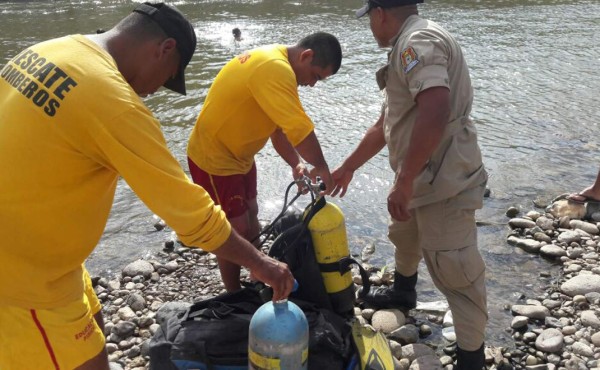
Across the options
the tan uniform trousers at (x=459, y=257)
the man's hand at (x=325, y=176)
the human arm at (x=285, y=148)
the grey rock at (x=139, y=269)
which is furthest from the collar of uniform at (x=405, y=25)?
the grey rock at (x=139, y=269)

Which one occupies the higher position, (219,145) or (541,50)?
(219,145)

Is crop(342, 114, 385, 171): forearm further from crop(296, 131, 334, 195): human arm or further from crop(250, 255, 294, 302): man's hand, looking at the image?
crop(250, 255, 294, 302): man's hand

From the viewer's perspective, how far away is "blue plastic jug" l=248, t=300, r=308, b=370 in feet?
8.87

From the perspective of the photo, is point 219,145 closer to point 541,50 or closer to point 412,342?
point 412,342

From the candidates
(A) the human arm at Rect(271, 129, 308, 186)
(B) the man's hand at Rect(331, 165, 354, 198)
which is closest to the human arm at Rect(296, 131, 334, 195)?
(B) the man's hand at Rect(331, 165, 354, 198)

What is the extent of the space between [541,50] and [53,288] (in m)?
12.9

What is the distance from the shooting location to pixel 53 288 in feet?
8.38

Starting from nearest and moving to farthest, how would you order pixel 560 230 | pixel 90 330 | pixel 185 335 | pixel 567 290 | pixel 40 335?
pixel 40 335 → pixel 90 330 → pixel 185 335 → pixel 567 290 → pixel 560 230

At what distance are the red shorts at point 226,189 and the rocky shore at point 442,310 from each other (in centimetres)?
76

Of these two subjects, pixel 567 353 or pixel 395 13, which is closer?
pixel 395 13

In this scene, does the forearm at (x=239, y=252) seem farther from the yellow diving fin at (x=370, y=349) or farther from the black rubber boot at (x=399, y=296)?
the black rubber boot at (x=399, y=296)

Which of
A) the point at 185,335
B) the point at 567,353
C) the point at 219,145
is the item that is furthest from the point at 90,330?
the point at 567,353

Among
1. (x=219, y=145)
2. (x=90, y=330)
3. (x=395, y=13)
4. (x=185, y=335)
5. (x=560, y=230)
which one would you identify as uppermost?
(x=395, y=13)

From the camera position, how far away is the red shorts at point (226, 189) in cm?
421
